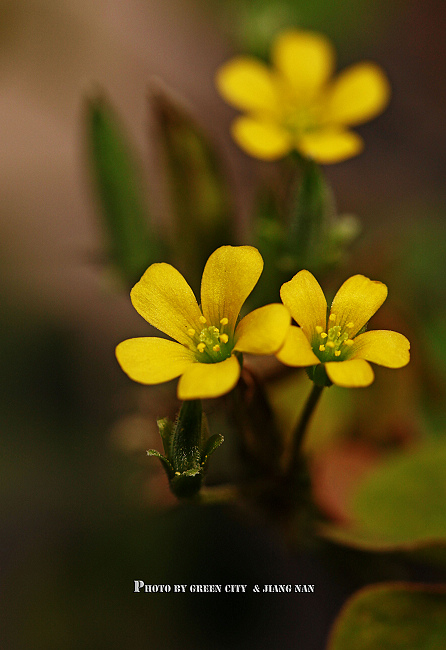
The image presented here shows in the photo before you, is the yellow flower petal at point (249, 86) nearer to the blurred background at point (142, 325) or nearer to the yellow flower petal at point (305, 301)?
the blurred background at point (142, 325)

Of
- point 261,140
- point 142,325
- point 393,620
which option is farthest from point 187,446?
point 142,325

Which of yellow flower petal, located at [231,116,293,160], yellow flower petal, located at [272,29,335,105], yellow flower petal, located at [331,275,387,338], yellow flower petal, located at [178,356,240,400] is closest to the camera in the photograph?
yellow flower petal, located at [178,356,240,400]

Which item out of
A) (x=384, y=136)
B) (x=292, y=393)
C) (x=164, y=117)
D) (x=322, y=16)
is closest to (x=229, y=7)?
(x=322, y=16)

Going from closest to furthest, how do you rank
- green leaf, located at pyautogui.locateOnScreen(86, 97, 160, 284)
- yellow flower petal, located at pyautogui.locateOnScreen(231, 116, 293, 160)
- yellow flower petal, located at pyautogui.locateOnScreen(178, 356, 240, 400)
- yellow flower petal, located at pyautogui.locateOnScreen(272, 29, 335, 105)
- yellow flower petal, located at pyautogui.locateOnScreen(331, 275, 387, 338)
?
1. yellow flower petal, located at pyautogui.locateOnScreen(178, 356, 240, 400)
2. yellow flower petal, located at pyautogui.locateOnScreen(331, 275, 387, 338)
3. yellow flower petal, located at pyautogui.locateOnScreen(231, 116, 293, 160)
4. green leaf, located at pyautogui.locateOnScreen(86, 97, 160, 284)
5. yellow flower petal, located at pyautogui.locateOnScreen(272, 29, 335, 105)

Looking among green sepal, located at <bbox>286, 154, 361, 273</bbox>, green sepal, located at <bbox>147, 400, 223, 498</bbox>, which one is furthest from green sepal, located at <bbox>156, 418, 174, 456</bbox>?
green sepal, located at <bbox>286, 154, 361, 273</bbox>

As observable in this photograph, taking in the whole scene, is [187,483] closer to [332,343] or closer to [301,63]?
[332,343]

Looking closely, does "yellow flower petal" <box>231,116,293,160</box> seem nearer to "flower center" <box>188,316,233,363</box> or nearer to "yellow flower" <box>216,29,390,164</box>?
"yellow flower" <box>216,29,390,164</box>

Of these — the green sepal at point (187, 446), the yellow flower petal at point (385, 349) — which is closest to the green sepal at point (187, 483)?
the green sepal at point (187, 446)
